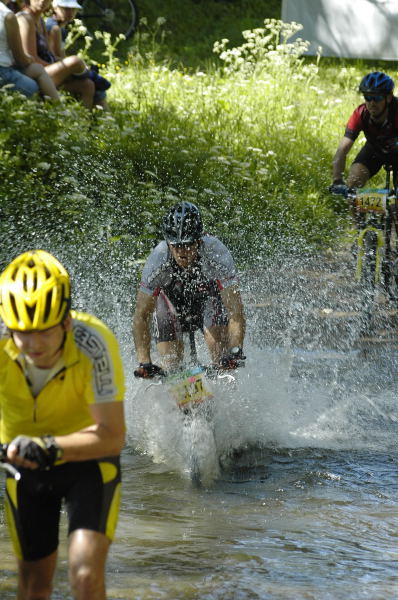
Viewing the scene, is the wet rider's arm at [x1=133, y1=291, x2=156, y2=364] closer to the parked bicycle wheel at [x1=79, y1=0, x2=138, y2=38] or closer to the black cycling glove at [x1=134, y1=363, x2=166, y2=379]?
the black cycling glove at [x1=134, y1=363, x2=166, y2=379]

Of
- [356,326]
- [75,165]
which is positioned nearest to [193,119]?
[75,165]

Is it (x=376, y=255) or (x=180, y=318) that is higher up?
(x=376, y=255)

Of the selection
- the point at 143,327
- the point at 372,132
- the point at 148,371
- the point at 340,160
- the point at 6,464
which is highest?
the point at 372,132

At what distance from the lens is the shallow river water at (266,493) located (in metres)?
4.26

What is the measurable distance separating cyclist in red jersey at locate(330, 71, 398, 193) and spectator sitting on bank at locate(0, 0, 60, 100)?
330 cm

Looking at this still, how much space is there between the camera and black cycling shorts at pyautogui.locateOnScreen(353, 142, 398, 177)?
9242mm

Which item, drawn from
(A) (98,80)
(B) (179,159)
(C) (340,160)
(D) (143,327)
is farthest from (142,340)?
(A) (98,80)

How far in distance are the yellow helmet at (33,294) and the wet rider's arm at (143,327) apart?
8.30 ft

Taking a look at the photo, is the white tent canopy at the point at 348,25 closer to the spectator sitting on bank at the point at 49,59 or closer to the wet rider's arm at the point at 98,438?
the spectator sitting on bank at the point at 49,59

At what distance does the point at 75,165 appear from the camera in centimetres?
1012

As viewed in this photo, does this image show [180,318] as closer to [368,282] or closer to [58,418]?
[58,418]

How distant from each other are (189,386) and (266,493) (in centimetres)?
78

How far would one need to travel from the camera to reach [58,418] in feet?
10.8

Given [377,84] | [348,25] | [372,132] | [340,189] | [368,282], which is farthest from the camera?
[348,25]
